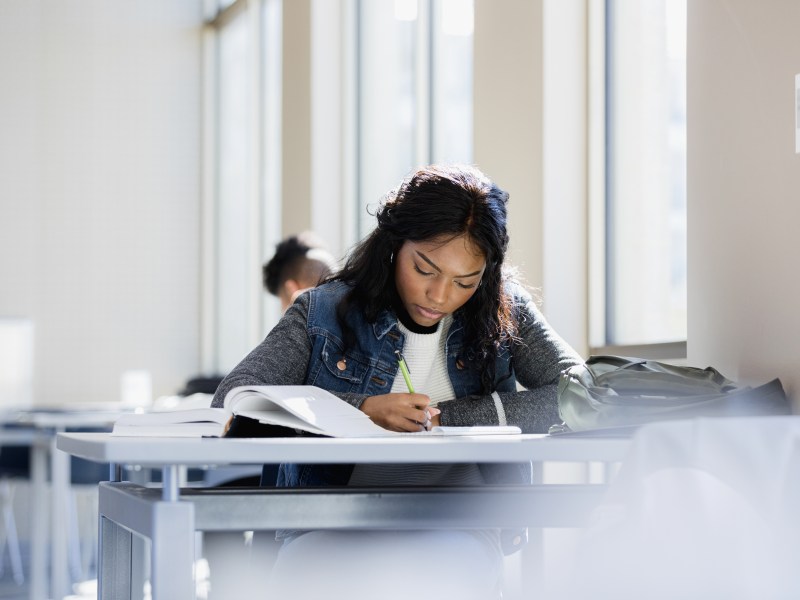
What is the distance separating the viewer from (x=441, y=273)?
6.68 ft

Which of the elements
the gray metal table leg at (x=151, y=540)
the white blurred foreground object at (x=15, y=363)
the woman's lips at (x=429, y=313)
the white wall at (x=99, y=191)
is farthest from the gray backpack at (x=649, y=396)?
the white wall at (x=99, y=191)

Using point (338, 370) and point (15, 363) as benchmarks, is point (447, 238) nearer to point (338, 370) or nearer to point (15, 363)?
point (338, 370)

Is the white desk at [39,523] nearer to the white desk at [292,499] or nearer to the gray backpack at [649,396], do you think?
the white desk at [292,499]

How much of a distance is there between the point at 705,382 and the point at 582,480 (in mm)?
1473

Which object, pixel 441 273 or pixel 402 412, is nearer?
pixel 402 412

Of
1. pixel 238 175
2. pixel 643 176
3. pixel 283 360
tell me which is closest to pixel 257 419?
pixel 283 360

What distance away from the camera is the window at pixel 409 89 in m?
4.31

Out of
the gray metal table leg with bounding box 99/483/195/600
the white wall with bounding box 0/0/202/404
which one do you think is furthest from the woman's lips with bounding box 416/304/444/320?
the white wall with bounding box 0/0/202/404

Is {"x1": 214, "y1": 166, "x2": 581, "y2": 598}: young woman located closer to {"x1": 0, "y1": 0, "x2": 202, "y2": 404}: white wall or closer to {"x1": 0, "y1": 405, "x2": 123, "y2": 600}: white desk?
{"x1": 0, "y1": 405, "x2": 123, "y2": 600}: white desk

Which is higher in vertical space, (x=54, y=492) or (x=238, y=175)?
(x=238, y=175)

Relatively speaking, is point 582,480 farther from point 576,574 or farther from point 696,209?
point 576,574

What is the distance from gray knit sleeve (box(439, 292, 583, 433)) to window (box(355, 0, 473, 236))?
179 cm

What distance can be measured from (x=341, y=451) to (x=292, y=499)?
246 millimetres

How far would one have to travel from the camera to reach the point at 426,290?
205 centimetres
